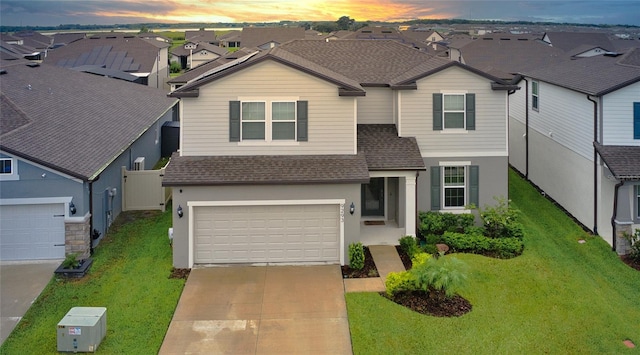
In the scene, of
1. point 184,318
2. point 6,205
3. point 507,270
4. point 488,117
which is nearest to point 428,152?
point 488,117

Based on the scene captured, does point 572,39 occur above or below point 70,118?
above

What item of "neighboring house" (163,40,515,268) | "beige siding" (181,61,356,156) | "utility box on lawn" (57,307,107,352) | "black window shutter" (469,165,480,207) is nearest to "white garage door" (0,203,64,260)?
"neighboring house" (163,40,515,268)

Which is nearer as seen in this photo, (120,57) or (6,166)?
(6,166)

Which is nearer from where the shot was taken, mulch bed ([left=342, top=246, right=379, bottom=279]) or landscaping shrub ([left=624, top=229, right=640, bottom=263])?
mulch bed ([left=342, top=246, right=379, bottom=279])

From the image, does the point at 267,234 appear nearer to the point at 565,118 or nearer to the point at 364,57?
the point at 364,57

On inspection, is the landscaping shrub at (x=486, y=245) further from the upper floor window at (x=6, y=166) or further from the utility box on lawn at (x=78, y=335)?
the upper floor window at (x=6, y=166)

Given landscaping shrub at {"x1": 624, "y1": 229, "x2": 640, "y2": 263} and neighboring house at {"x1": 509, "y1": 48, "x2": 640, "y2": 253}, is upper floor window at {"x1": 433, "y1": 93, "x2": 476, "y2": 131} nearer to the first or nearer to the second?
neighboring house at {"x1": 509, "y1": 48, "x2": 640, "y2": 253}

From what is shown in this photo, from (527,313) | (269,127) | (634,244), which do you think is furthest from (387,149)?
(634,244)
